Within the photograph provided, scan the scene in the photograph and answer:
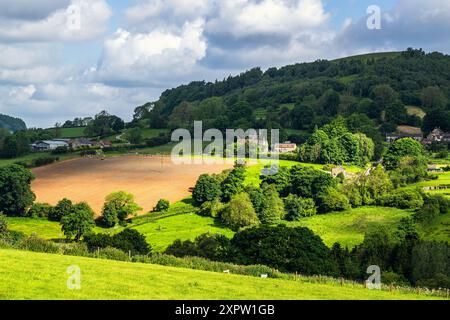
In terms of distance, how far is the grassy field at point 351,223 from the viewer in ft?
262

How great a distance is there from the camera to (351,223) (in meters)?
87.8

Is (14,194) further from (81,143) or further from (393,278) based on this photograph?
(81,143)

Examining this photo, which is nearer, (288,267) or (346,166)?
(288,267)

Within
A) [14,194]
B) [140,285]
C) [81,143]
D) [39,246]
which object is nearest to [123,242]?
[39,246]

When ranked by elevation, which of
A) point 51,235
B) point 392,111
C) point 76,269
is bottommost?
point 51,235

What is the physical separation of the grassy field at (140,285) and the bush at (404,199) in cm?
5603

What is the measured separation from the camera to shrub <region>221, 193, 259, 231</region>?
284ft

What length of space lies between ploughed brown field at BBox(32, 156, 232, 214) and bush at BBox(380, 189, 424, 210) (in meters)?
32.0

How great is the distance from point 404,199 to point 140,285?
69.8 m

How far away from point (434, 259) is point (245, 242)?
1801cm

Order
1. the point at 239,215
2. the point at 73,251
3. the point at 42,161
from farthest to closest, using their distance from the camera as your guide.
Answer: the point at 42,161 < the point at 239,215 < the point at 73,251

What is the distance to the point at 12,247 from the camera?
51500 millimetres
